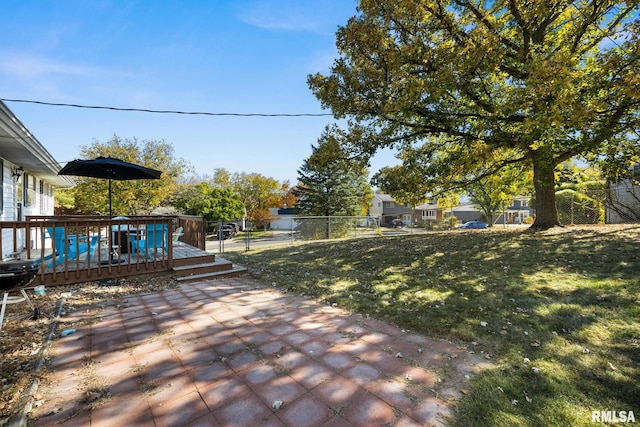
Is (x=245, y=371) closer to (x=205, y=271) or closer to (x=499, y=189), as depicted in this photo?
(x=205, y=271)

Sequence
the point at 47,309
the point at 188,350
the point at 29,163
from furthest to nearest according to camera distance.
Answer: the point at 29,163, the point at 47,309, the point at 188,350

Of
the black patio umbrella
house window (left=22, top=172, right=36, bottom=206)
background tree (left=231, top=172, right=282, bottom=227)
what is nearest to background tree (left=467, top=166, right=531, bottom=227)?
the black patio umbrella

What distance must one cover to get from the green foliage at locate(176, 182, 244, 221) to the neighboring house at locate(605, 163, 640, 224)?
26555 mm

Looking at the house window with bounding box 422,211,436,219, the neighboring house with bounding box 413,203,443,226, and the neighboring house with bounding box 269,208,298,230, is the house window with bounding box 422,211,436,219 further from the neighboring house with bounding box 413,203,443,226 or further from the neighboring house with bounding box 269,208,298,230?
the neighboring house with bounding box 269,208,298,230

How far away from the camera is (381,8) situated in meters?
7.19

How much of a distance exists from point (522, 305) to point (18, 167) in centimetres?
1350

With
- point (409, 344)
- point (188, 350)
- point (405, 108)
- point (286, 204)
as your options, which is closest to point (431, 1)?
point (405, 108)

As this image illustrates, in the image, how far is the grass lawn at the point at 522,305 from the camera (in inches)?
85.3

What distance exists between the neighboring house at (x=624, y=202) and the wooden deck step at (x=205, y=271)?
1424cm

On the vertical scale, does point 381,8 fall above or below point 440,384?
above

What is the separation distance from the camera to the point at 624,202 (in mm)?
12016

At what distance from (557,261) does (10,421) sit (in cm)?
749

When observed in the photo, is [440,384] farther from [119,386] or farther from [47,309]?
[47,309]

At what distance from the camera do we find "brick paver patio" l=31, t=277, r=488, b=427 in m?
2.02
